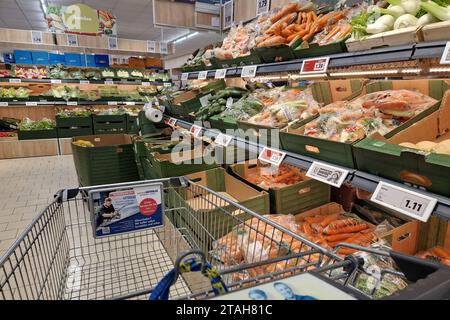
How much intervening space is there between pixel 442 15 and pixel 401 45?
0.15m

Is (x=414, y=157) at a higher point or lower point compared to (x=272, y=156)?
higher

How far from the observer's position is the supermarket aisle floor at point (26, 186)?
3.07 meters

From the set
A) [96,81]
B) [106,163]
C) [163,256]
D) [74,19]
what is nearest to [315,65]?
[163,256]

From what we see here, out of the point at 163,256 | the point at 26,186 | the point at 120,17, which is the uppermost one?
the point at 120,17

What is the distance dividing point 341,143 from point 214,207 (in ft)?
2.76

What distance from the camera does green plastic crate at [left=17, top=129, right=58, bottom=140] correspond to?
5.91 meters

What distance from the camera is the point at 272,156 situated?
1598 millimetres

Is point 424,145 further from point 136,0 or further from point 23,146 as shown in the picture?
point 136,0

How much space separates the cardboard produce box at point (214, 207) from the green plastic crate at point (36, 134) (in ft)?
16.9

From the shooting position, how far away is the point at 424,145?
113 centimetres

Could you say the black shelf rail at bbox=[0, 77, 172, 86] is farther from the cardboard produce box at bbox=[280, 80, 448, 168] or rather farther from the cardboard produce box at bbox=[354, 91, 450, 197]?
the cardboard produce box at bbox=[354, 91, 450, 197]

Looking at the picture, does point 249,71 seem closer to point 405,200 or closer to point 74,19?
point 405,200
